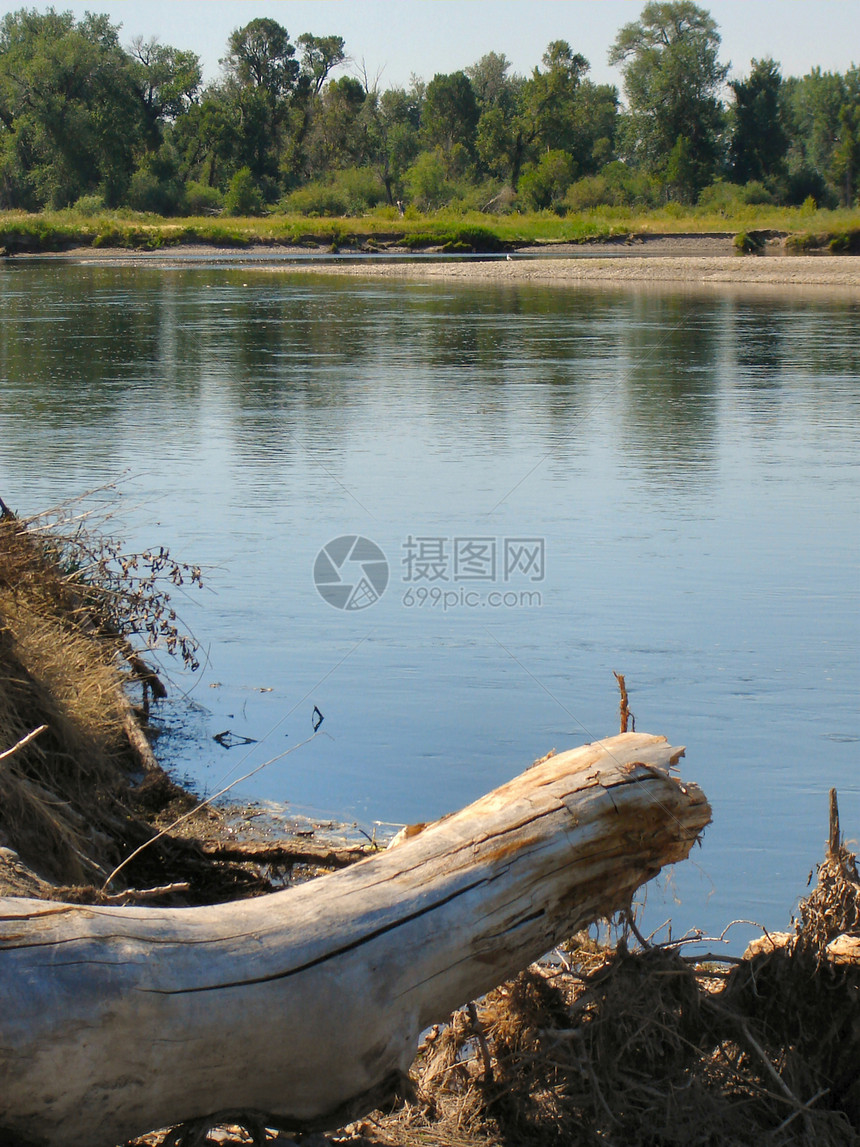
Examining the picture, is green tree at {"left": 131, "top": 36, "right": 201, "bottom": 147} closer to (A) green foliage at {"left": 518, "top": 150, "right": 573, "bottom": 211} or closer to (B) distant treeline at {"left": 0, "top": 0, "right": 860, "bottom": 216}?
(B) distant treeline at {"left": 0, "top": 0, "right": 860, "bottom": 216}

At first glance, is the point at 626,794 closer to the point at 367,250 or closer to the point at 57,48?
the point at 367,250

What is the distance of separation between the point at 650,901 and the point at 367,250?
212 ft

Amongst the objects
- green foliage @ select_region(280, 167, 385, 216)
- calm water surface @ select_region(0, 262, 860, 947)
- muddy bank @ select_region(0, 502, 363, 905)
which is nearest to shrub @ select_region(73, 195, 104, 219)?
green foliage @ select_region(280, 167, 385, 216)

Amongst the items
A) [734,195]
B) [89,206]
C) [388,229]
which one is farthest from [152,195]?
[734,195]

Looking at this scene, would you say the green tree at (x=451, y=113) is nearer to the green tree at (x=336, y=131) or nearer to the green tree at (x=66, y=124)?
the green tree at (x=336, y=131)

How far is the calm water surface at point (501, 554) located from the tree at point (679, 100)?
69139 mm

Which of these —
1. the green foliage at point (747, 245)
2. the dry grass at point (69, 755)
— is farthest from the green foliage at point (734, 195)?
the dry grass at point (69, 755)

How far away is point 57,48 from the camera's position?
282ft

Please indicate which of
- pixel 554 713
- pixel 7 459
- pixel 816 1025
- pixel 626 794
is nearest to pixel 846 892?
pixel 816 1025

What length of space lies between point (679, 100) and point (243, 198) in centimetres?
3100

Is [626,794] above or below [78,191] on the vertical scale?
below

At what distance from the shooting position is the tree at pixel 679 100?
85750 mm

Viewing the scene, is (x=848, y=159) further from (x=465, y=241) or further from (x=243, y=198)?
(x=243, y=198)

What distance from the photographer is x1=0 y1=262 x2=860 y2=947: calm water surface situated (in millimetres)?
5980
